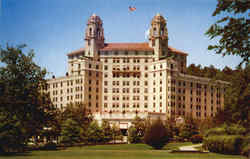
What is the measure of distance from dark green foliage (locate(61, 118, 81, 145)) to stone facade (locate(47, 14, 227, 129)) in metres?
53.2

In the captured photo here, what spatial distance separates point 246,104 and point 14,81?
992 inches

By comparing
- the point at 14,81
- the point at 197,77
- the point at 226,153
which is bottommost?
the point at 226,153

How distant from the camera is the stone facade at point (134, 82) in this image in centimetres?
11712

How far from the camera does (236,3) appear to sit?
64.5 feet

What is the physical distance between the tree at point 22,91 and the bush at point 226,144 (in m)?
19.3

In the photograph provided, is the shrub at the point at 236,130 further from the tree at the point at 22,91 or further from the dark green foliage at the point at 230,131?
the tree at the point at 22,91

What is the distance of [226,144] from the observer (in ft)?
132

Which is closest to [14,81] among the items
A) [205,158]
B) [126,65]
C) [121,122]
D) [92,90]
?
[205,158]

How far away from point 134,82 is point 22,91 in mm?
80194

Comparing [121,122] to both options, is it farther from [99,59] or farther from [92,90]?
[99,59]

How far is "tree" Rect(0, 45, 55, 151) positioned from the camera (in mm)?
43375

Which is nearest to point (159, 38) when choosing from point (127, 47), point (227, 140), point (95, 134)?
point (127, 47)

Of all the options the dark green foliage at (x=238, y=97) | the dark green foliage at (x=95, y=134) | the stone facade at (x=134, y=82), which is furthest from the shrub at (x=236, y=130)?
the stone facade at (x=134, y=82)


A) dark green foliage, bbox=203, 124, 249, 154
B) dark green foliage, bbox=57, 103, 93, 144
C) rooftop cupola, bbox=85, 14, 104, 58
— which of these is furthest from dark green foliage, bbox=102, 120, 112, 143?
rooftop cupola, bbox=85, 14, 104, 58
